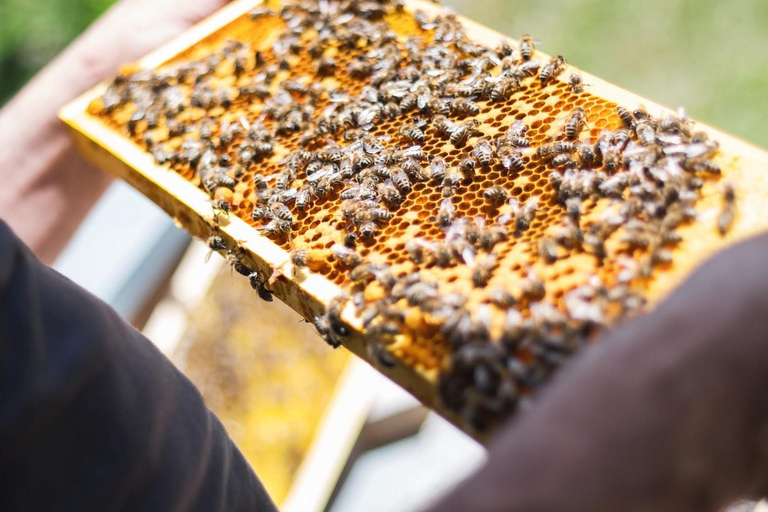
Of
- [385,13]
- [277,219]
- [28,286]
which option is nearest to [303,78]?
[385,13]

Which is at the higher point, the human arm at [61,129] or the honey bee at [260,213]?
the human arm at [61,129]

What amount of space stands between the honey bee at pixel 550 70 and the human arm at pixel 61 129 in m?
2.41

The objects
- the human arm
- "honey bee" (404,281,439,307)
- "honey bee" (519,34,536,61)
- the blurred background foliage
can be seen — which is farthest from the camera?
the blurred background foliage

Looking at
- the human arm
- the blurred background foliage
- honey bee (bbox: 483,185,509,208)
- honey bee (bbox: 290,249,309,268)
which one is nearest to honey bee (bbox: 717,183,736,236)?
honey bee (bbox: 483,185,509,208)

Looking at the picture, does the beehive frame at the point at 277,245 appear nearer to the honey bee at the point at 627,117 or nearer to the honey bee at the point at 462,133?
the honey bee at the point at 627,117

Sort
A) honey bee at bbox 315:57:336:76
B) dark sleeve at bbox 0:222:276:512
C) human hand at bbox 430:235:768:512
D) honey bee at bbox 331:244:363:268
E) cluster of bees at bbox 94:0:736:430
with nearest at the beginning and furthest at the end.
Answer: human hand at bbox 430:235:768:512 → dark sleeve at bbox 0:222:276:512 → cluster of bees at bbox 94:0:736:430 → honey bee at bbox 331:244:363:268 → honey bee at bbox 315:57:336:76

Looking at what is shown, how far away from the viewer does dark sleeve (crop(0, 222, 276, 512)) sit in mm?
1272

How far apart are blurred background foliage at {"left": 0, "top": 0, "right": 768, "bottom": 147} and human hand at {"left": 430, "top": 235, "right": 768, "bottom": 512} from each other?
5.57m

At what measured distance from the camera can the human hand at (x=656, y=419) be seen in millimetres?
968

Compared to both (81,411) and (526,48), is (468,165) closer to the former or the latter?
(526,48)

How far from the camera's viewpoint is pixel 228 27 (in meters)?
3.11

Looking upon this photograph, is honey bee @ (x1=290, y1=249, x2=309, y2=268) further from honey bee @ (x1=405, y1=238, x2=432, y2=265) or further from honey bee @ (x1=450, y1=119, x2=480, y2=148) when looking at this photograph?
honey bee @ (x1=450, y1=119, x2=480, y2=148)

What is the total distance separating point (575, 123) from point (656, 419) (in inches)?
48.6

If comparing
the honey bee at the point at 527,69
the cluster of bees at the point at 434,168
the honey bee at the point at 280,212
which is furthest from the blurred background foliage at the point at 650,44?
the honey bee at the point at 280,212
